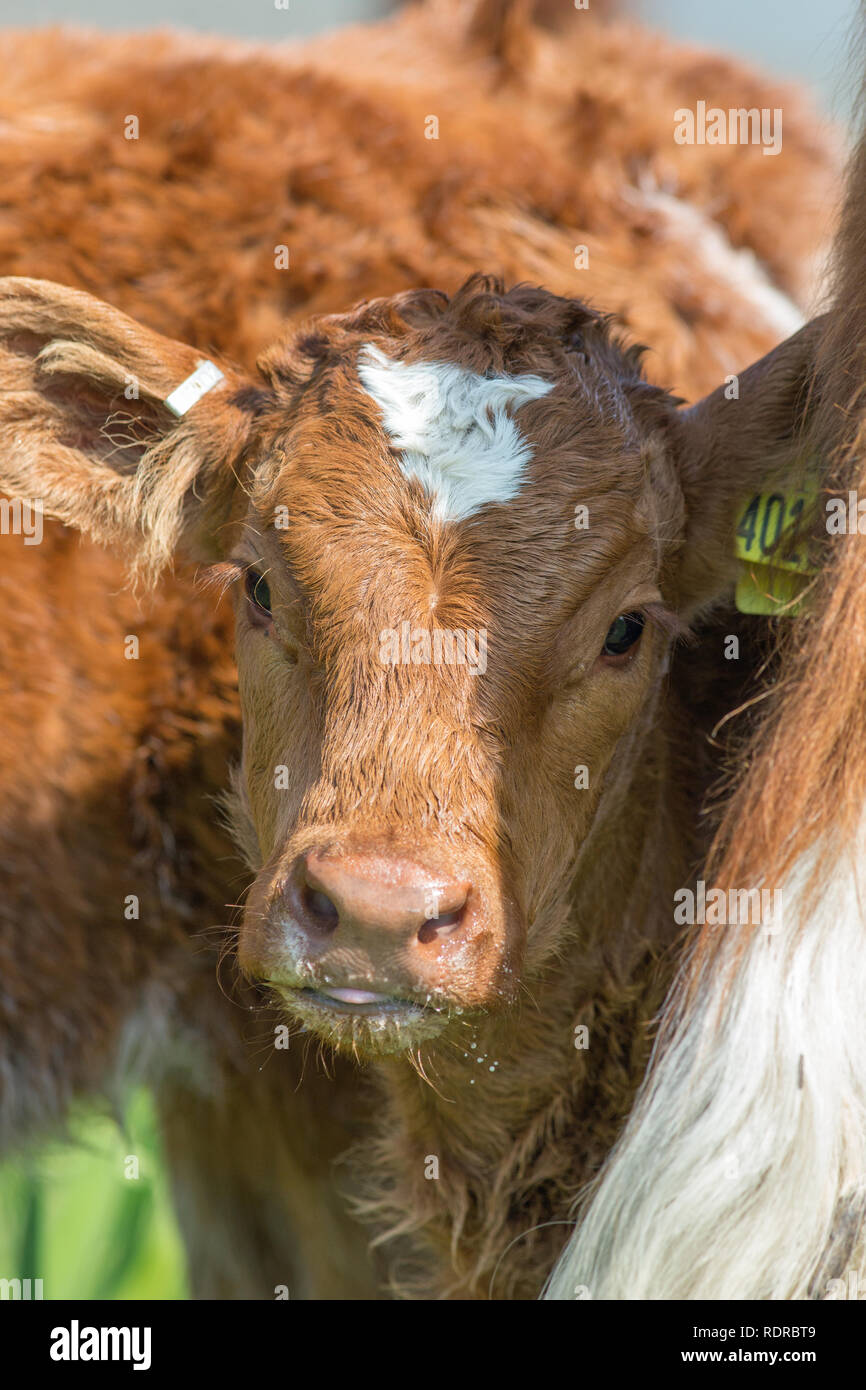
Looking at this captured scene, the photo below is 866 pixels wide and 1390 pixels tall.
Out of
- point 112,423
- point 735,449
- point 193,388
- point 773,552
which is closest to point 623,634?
point 773,552

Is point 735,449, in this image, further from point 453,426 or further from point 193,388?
point 193,388

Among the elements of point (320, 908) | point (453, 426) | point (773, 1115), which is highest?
point (453, 426)

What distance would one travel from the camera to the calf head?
6.47ft

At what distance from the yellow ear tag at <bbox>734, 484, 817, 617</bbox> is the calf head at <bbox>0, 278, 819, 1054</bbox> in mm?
84

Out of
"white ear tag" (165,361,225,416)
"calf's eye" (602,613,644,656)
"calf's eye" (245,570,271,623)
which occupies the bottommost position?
"calf's eye" (602,613,644,656)

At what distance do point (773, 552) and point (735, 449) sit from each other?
0.83 ft

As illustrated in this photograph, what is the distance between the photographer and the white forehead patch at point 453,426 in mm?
2217

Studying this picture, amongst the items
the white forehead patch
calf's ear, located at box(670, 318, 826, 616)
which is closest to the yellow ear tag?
calf's ear, located at box(670, 318, 826, 616)

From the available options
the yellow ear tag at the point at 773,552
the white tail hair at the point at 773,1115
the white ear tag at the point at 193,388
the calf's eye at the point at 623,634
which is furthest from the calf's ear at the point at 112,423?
the white tail hair at the point at 773,1115

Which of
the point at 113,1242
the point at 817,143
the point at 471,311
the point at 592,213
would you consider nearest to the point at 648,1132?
the point at 471,311

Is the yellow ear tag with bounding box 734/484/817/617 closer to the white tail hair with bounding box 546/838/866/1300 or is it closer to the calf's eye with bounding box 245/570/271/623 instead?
the white tail hair with bounding box 546/838/866/1300

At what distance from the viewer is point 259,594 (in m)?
2.43

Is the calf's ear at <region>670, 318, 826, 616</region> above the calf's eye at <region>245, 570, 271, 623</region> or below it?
above
